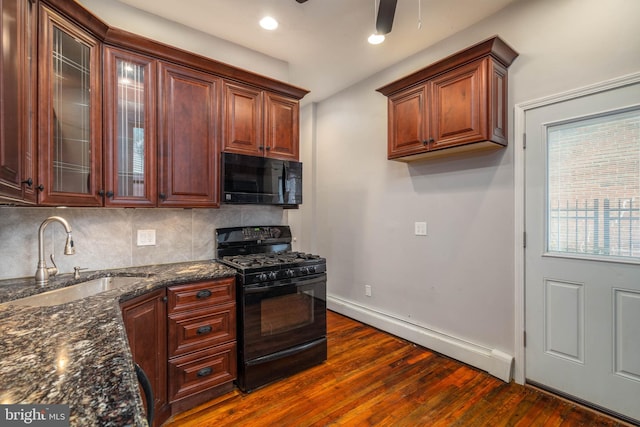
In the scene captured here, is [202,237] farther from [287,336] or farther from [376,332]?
[376,332]

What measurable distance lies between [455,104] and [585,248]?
136 cm

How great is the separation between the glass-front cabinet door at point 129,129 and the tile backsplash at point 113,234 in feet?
1.04

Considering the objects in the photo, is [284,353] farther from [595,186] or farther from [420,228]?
[595,186]

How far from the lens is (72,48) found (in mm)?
1796

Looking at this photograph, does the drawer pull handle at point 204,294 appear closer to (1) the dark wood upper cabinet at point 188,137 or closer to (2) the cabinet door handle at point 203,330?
(2) the cabinet door handle at point 203,330

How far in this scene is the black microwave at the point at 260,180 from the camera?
2.44 meters

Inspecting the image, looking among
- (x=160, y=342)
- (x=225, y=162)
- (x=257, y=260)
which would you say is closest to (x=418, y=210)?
(x=257, y=260)

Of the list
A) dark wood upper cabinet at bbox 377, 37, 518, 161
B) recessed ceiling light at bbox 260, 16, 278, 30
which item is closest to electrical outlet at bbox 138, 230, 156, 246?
recessed ceiling light at bbox 260, 16, 278, 30

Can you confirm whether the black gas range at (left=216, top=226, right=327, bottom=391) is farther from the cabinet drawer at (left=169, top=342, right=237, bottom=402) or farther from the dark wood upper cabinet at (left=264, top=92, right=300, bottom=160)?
the dark wood upper cabinet at (left=264, top=92, right=300, bottom=160)

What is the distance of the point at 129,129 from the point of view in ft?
6.87

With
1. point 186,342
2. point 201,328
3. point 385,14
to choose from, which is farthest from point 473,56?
point 186,342

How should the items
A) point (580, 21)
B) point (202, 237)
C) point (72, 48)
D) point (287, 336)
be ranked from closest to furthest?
point (72, 48) → point (580, 21) → point (287, 336) → point (202, 237)

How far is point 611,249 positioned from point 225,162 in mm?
2742
